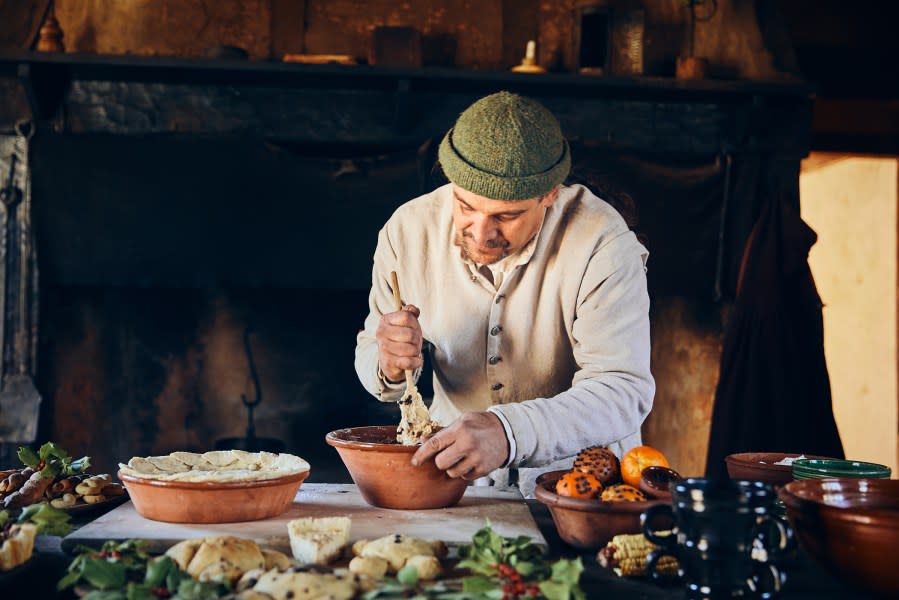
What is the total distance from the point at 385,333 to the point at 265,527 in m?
0.65

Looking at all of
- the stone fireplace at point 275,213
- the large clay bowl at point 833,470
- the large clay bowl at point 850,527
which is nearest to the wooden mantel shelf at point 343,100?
the stone fireplace at point 275,213

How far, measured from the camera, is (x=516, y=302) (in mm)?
2887

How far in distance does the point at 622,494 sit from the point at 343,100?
378 centimetres

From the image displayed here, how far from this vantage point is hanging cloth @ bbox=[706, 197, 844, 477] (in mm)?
4801

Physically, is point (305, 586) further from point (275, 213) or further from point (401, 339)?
point (275, 213)

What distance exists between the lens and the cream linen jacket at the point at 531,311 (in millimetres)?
2688

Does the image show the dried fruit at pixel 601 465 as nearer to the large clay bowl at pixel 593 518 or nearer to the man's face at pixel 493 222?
the large clay bowl at pixel 593 518

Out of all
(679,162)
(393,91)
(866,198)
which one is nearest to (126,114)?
(393,91)

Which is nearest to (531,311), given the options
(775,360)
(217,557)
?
(217,557)

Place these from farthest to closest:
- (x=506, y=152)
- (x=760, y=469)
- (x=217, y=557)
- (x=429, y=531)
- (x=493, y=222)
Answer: (x=493, y=222), (x=506, y=152), (x=760, y=469), (x=429, y=531), (x=217, y=557)

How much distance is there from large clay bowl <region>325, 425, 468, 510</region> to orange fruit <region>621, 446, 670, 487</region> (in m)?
0.41

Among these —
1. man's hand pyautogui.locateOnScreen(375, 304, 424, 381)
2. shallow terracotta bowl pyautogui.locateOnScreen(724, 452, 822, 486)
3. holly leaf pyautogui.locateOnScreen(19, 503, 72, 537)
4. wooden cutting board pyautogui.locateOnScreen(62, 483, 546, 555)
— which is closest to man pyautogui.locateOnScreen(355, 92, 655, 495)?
man's hand pyautogui.locateOnScreen(375, 304, 424, 381)

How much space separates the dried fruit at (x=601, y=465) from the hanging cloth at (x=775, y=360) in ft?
9.66

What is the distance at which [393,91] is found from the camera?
5207 mm
